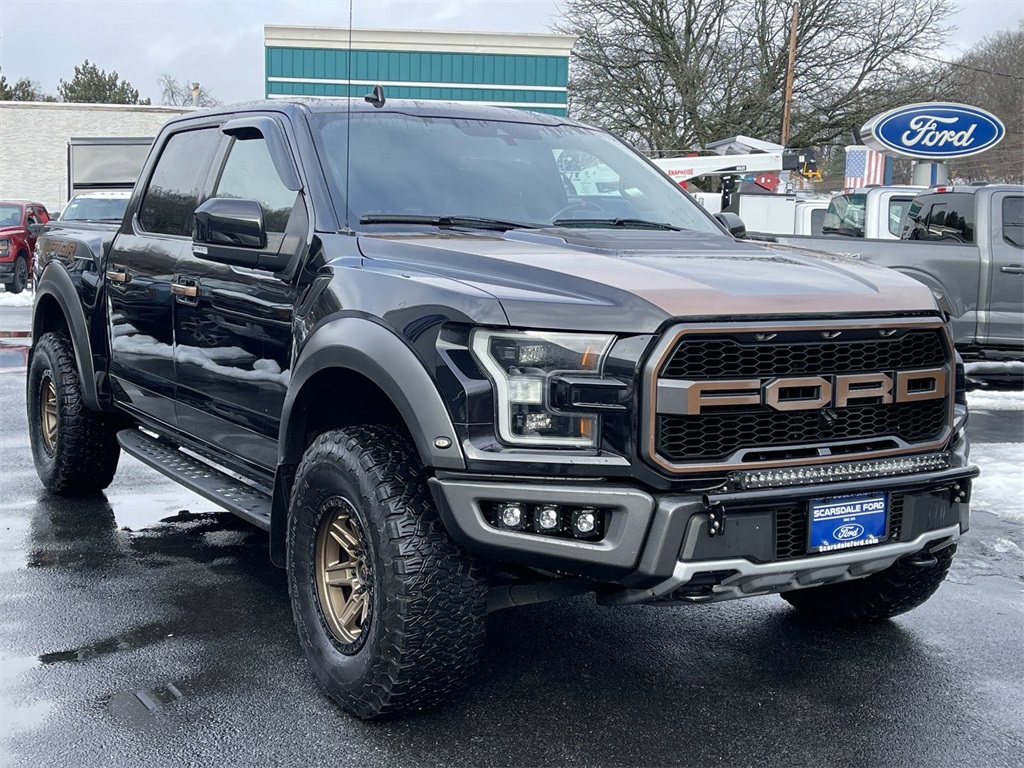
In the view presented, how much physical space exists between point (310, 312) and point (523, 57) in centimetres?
2968

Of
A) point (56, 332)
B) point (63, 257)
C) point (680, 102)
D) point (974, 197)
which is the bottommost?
point (56, 332)

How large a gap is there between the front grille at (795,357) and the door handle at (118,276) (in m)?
3.22

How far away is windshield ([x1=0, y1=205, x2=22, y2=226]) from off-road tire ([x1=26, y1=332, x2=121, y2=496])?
1927 centimetres

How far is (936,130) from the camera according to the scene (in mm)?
17812

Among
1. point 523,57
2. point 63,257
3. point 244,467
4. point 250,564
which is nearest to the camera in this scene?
point 244,467

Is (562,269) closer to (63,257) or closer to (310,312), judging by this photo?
(310,312)

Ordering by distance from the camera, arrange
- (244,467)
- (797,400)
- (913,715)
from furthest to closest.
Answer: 1. (244,467)
2. (913,715)
3. (797,400)

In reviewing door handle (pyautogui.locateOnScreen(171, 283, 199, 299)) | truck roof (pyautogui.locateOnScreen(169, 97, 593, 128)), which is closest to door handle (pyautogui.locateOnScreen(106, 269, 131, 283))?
door handle (pyautogui.locateOnScreen(171, 283, 199, 299))

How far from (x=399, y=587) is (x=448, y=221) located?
58.5 inches

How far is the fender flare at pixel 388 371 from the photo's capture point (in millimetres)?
3191

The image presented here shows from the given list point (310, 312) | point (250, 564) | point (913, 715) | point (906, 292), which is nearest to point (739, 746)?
point (913, 715)

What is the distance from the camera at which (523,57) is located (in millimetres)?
32188

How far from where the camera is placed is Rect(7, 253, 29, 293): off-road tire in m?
22.6

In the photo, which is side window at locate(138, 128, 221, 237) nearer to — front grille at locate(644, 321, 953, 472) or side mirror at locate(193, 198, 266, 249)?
side mirror at locate(193, 198, 266, 249)
